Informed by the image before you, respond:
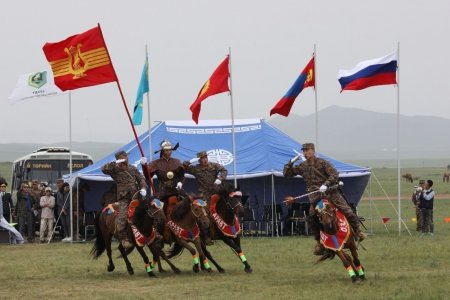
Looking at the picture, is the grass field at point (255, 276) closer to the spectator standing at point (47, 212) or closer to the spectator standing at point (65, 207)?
the spectator standing at point (65, 207)

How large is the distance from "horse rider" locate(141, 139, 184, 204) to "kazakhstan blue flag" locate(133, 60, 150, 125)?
7.87 m

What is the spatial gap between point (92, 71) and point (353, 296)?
7144mm

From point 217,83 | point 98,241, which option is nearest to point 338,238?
point 98,241

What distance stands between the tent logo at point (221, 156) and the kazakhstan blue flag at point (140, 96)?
2.67 m

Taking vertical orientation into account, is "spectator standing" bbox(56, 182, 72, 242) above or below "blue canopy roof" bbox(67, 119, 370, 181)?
below

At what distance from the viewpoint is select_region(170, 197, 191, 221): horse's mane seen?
16.5 metres

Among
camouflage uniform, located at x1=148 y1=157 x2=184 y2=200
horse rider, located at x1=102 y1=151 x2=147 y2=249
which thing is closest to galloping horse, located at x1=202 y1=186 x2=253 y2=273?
camouflage uniform, located at x1=148 y1=157 x2=184 y2=200

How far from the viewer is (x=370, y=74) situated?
2523 cm

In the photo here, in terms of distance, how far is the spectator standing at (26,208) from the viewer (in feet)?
89.2

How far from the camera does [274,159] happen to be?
1056 inches

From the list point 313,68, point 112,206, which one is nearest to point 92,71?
point 112,206

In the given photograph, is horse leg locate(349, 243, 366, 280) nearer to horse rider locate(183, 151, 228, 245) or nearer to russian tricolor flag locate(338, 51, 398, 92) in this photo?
horse rider locate(183, 151, 228, 245)

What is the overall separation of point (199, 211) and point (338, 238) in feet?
8.19

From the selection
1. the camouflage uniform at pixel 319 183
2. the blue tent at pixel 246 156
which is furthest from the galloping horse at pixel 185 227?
the blue tent at pixel 246 156
